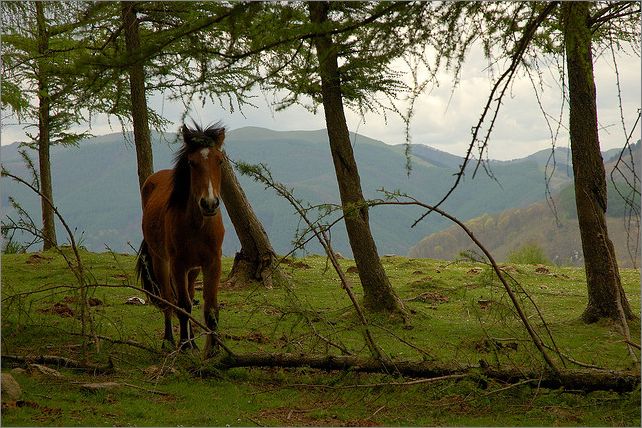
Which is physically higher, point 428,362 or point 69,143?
point 69,143

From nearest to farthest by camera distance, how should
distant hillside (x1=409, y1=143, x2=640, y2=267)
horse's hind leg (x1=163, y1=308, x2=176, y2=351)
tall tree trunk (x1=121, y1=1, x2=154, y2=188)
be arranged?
horse's hind leg (x1=163, y1=308, x2=176, y2=351), tall tree trunk (x1=121, y1=1, x2=154, y2=188), distant hillside (x1=409, y1=143, x2=640, y2=267)

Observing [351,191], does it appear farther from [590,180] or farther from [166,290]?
[590,180]

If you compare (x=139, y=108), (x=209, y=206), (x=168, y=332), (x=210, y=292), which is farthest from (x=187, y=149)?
(x=139, y=108)

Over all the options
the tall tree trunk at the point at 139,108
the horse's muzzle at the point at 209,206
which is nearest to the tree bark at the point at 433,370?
the horse's muzzle at the point at 209,206

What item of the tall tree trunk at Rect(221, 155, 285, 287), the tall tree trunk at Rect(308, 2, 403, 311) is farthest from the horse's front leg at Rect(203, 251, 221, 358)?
the tall tree trunk at Rect(221, 155, 285, 287)

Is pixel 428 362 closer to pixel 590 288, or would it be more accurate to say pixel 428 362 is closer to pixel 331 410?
pixel 331 410

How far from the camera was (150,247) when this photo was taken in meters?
10.3

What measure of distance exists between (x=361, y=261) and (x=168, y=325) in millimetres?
3507

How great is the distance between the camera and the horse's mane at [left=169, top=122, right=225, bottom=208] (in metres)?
7.78

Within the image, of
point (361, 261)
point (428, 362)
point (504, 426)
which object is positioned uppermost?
point (361, 261)

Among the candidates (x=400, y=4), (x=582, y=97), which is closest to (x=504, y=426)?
(x=400, y=4)

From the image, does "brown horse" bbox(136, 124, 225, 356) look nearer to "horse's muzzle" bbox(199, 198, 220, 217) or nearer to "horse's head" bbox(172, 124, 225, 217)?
"horse's head" bbox(172, 124, 225, 217)

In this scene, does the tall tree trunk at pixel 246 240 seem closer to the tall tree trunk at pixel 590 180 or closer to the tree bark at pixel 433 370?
the tall tree trunk at pixel 590 180

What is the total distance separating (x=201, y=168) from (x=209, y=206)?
61cm
